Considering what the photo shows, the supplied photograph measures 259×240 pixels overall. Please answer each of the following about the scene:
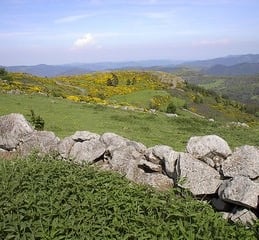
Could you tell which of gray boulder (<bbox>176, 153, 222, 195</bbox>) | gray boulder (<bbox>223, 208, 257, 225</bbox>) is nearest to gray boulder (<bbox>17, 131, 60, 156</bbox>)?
gray boulder (<bbox>176, 153, 222, 195</bbox>)

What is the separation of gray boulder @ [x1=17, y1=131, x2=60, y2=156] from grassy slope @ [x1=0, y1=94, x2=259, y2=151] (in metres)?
5.13

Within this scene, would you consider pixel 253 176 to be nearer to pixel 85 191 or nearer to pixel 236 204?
pixel 236 204

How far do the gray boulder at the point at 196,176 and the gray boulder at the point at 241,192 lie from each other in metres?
0.72

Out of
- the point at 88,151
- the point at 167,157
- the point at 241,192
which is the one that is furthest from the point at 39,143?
the point at 241,192

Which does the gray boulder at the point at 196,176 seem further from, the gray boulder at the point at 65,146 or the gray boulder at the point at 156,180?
the gray boulder at the point at 65,146

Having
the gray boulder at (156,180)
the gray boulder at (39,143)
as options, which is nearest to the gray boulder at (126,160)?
the gray boulder at (156,180)

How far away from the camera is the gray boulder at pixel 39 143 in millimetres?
15180

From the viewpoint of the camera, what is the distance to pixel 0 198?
968 cm

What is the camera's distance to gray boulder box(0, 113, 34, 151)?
54.1 ft

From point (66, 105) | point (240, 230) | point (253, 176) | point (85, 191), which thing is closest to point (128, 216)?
point (85, 191)

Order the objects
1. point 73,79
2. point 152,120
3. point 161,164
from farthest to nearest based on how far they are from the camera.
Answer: point 73,79
point 152,120
point 161,164

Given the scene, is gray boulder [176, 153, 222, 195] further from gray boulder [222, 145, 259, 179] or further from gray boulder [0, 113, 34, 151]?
gray boulder [0, 113, 34, 151]

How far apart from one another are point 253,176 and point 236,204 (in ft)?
3.51

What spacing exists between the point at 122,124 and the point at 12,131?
34.5 ft
